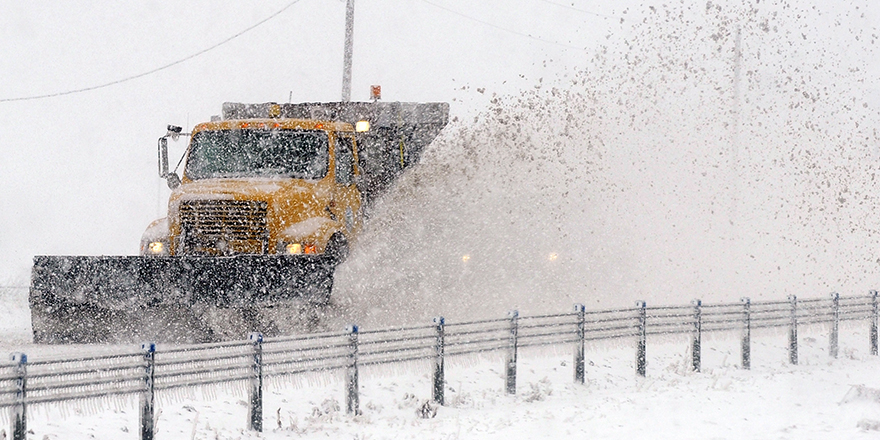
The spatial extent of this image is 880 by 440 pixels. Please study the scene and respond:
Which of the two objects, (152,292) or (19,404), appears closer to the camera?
(19,404)

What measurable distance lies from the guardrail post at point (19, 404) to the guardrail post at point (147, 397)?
1044 millimetres

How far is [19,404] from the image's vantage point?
25.3 ft

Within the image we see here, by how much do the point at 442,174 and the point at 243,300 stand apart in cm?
690

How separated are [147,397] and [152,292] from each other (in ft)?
12.4

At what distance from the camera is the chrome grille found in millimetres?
13547

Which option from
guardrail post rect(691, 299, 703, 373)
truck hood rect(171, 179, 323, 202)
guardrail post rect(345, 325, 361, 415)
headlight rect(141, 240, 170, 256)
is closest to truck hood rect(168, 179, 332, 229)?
truck hood rect(171, 179, 323, 202)

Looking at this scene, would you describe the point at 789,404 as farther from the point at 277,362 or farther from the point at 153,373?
the point at 153,373

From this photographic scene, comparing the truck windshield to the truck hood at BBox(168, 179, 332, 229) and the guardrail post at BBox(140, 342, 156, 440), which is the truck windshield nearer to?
the truck hood at BBox(168, 179, 332, 229)

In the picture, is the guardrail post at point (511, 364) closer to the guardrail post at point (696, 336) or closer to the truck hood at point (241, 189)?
the truck hood at point (241, 189)

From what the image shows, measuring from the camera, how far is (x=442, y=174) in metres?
18.4

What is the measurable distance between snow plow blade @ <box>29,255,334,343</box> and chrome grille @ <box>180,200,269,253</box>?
1302mm

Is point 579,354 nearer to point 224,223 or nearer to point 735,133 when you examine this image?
point 224,223

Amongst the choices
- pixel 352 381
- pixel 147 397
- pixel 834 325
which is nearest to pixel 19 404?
pixel 147 397

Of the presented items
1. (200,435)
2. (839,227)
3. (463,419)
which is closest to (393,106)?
(463,419)
